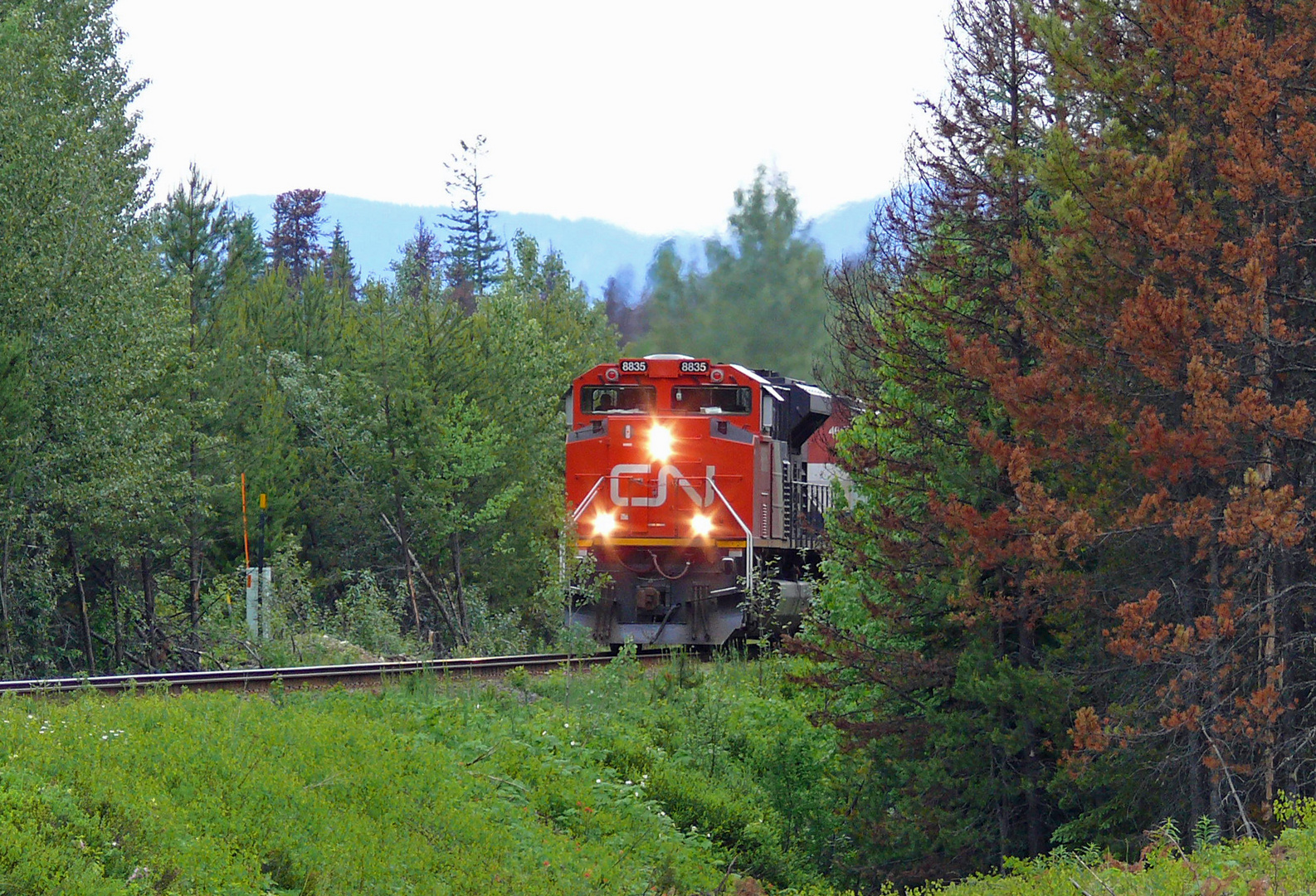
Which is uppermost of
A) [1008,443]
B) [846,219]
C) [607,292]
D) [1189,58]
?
[607,292]

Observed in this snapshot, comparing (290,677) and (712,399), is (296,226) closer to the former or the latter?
(712,399)

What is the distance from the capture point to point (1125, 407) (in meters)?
13.3

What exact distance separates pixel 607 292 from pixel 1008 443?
5552 cm

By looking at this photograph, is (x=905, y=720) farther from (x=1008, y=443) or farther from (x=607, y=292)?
(x=607, y=292)

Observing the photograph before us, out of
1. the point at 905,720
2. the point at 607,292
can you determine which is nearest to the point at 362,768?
the point at 905,720

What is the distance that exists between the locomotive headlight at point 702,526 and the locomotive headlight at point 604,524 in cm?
127

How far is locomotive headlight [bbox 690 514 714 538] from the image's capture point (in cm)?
2200

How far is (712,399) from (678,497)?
1.74 metres

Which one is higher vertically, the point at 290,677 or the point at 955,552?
the point at 955,552

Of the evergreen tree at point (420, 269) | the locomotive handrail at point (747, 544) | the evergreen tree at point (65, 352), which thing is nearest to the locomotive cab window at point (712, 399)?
the locomotive handrail at point (747, 544)

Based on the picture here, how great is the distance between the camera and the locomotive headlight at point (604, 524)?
2233 centimetres

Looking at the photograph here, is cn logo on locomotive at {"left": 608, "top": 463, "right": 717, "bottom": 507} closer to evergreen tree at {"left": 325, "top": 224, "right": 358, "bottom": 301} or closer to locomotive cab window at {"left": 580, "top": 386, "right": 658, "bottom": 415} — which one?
locomotive cab window at {"left": 580, "top": 386, "right": 658, "bottom": 415}

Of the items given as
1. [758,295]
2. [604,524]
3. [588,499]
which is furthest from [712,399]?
[758,295]

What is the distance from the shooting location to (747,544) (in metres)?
21.6
